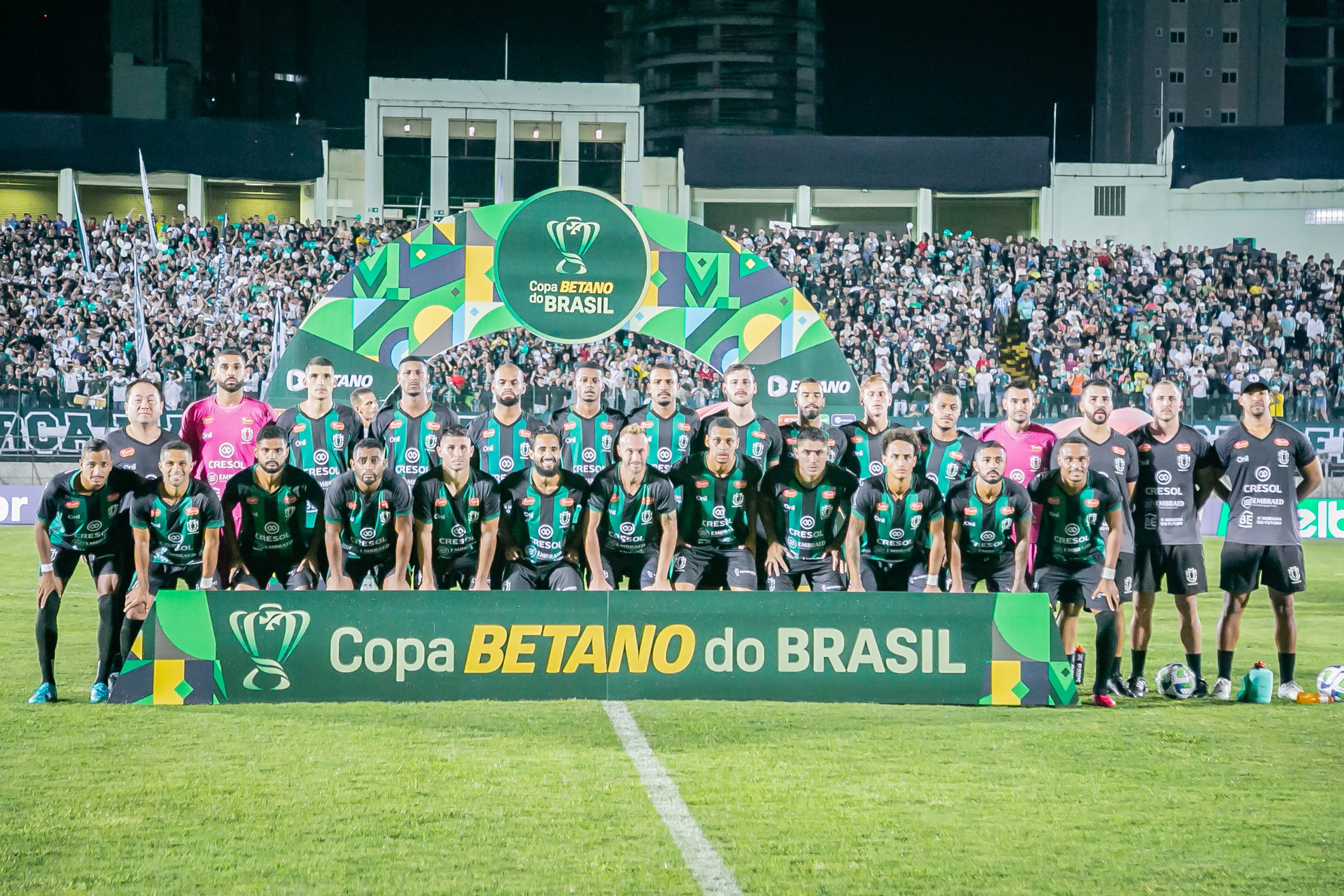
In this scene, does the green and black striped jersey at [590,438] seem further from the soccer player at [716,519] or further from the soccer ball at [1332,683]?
the soccer ball at [1332,683]

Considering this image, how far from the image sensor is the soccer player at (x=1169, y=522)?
8859 millimetres

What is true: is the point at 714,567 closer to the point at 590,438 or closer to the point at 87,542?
the point at 590,438

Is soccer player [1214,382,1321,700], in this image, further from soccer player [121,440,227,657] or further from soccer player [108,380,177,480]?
soccer player [108,380,177,480]

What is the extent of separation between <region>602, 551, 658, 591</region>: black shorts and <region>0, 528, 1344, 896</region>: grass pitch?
1413mm

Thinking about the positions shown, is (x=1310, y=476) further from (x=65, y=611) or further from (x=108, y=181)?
(x=108, y=181)

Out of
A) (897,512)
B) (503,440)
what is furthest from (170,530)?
(897,512)

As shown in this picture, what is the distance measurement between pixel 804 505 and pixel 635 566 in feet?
3.86

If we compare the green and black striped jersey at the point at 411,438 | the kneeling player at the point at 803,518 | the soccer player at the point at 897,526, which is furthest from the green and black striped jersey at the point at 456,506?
the soccer player at the point at 897,526

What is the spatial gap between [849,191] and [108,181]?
71.8 ft

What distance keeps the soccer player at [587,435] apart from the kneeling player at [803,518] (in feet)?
5.69

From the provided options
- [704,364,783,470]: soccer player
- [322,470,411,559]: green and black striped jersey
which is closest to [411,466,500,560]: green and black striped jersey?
[322,470,411,559]: green and black striped jersey

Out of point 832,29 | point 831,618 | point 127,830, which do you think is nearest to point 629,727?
point 831,618

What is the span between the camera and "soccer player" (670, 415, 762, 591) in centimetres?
923

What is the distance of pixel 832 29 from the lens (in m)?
55.0
